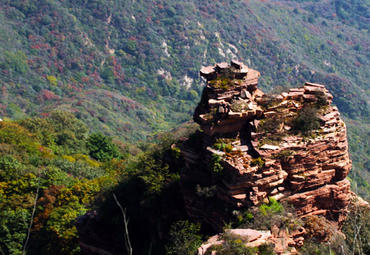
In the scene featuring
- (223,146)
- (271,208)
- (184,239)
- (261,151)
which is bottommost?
(184,239)

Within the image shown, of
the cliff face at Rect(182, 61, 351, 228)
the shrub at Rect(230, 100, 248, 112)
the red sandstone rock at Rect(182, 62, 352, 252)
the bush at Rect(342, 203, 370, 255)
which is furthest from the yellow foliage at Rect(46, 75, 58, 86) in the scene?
the bush at Rect(342, 203, 370, 255)

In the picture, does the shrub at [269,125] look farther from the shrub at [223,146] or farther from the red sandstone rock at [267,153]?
the shrub at [223,146]

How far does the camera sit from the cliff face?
33.1 metres

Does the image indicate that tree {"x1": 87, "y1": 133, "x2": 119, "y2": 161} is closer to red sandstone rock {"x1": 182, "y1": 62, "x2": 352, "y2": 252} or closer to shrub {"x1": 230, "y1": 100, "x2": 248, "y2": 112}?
red sandstone rock {"x1": 182, "y1": 62, "x2": 352, "y2": 252}

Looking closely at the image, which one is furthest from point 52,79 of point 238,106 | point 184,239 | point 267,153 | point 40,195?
point 267,153

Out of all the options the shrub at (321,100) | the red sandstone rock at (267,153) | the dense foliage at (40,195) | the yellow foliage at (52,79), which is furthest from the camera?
the yellow foliage at (52,79)

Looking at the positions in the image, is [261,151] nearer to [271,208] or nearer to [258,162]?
[258,162]

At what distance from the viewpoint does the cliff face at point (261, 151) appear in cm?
3306

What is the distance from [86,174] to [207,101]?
35976mm

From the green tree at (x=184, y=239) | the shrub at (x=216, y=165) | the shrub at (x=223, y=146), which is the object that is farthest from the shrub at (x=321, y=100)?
the green tree at (x=184, y=239)

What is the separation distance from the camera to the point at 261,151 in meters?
33.5

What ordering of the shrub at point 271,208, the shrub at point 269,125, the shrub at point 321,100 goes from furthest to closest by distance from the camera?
the shrub at point 321,100
the shrub at point 269,125
the shrub at point 271,208

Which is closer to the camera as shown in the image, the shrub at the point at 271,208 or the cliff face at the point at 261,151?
the shrub at the point at 271,208

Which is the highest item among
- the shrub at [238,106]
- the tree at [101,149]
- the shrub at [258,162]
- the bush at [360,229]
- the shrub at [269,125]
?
the tree at [101,149]
